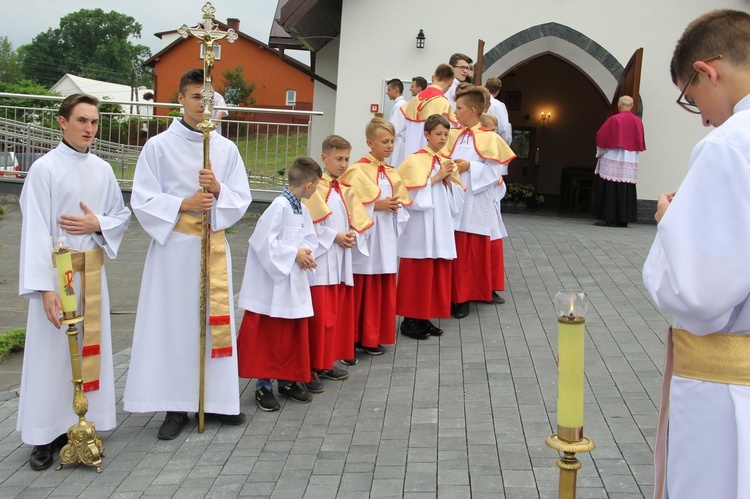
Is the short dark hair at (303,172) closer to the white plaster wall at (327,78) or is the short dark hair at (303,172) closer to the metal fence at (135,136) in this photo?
the metal fence at (135,136)

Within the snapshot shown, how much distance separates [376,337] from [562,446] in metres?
4.79

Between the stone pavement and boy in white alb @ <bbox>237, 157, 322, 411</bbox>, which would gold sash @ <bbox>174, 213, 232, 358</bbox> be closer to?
boy in white alb @ <bbox>237, 157, 322, 411</bbox>

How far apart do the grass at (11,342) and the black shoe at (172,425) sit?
2.74m

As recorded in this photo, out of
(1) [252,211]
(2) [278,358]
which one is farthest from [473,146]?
(1) [252,211]

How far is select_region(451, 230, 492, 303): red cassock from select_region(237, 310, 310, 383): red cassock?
109 inches

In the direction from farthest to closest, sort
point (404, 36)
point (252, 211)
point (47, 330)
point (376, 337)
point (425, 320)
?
point (404, 36) < point (252, 211) < point (425, 320) < point (376, 337) < point (47, 330)

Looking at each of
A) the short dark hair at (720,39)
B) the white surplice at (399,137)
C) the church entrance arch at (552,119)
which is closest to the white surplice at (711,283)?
the short dark hair at (720,39)

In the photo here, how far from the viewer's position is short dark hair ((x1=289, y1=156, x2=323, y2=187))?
6.12m

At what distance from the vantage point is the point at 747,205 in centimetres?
247

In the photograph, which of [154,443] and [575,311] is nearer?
[575,311]

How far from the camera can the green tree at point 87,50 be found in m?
103

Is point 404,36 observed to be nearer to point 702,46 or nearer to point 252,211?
point 252,211

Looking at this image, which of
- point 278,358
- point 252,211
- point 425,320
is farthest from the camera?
point 252,211

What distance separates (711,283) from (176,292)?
12.8 ft
